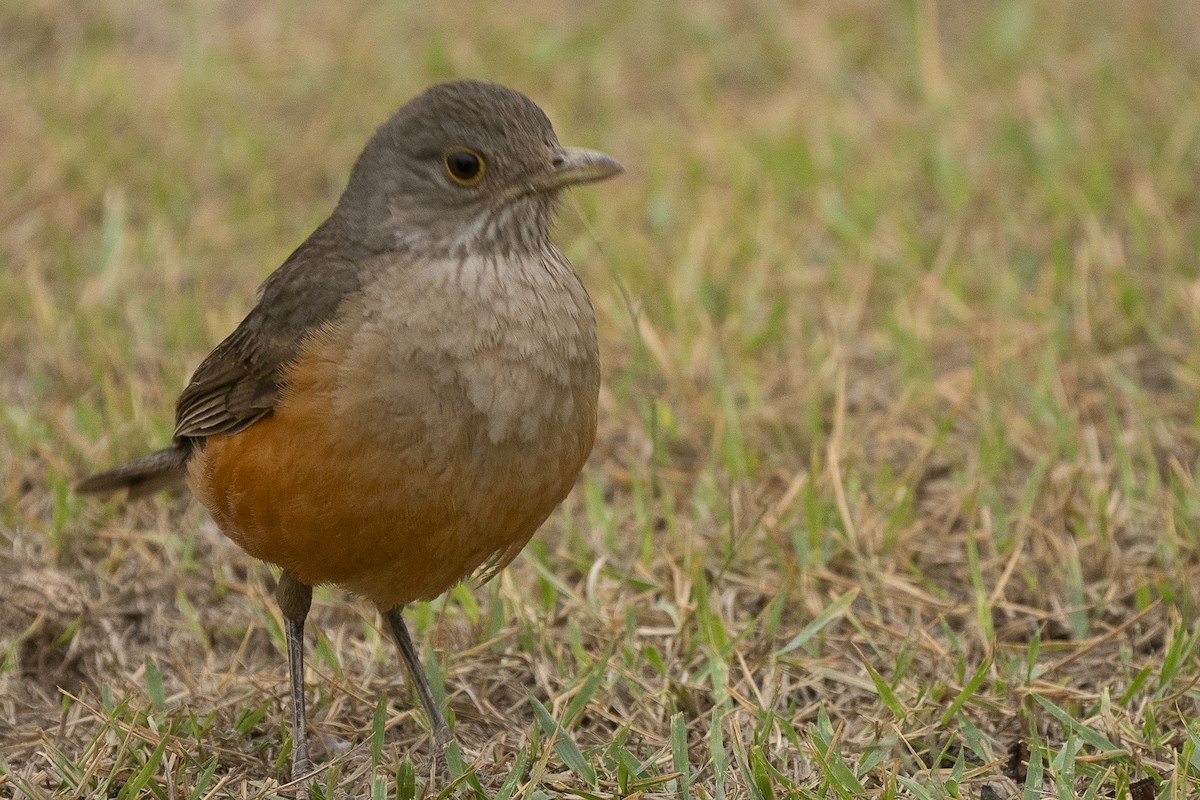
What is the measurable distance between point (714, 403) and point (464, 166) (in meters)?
2.28

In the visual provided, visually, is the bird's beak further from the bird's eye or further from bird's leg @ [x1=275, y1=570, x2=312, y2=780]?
bird's leg @ [x1=275, y1=570, x2=312, y2=780]

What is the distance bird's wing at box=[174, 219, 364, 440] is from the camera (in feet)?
13.8

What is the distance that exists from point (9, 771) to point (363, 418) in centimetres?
139

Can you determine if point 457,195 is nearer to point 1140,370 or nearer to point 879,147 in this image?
A: point 1140,370

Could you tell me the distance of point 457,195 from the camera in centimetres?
423

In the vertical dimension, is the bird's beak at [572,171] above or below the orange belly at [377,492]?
above

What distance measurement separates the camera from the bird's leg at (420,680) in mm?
4500

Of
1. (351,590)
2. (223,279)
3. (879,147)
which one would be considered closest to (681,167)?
(879,147)

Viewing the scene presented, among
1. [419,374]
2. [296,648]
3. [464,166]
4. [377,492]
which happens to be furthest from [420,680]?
[464,166]

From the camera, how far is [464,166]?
4238 mm

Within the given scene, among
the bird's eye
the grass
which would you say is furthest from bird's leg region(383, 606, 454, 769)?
the bird's eye

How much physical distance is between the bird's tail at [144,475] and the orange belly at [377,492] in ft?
2.17

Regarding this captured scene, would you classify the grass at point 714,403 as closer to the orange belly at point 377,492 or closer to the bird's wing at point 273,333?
the orange belly at point 377,492

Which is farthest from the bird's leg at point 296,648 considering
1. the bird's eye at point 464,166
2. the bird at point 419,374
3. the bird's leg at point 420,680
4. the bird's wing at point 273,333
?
the bird's eye at point 464,166
